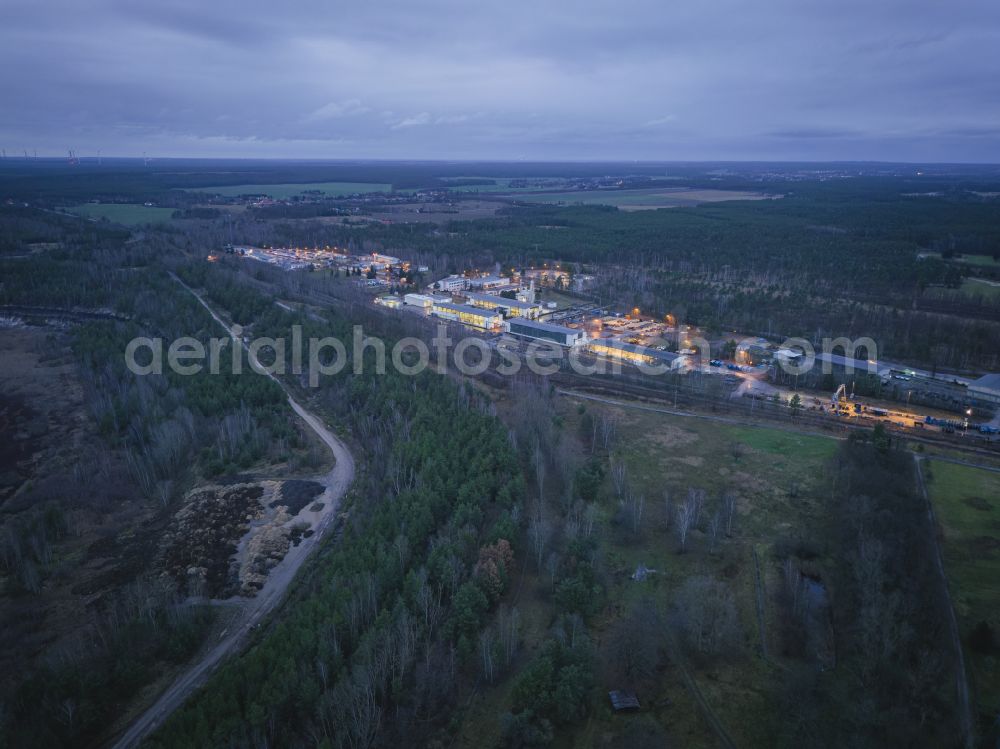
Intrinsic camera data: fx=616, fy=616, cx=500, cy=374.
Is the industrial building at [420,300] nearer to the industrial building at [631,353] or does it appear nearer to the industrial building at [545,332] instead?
the industrial building at [545,332]

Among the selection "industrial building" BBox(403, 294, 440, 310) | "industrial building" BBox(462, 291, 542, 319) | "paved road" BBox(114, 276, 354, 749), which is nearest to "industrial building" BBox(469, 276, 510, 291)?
"industrial building" BBox(462, 291, 542, 319)

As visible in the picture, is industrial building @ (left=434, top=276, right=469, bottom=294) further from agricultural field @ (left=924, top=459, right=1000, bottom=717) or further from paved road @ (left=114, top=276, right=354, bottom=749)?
agricultural field @ (left=924, top=459, right=1000, bottom=717)

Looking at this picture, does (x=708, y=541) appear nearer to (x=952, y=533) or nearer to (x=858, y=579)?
(x=858, y=579)

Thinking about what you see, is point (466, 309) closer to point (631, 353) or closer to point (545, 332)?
point (545, 332)

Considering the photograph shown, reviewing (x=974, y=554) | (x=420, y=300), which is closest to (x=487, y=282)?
(x=420, y=300)

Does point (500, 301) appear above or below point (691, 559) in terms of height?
above

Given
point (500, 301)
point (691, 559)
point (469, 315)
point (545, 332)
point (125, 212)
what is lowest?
point (691, 559)

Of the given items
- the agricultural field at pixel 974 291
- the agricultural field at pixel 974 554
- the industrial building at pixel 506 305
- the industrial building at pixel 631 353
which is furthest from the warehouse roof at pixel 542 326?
the agricultural field at pixel 974 291

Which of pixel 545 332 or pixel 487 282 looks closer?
pixel 545 332
